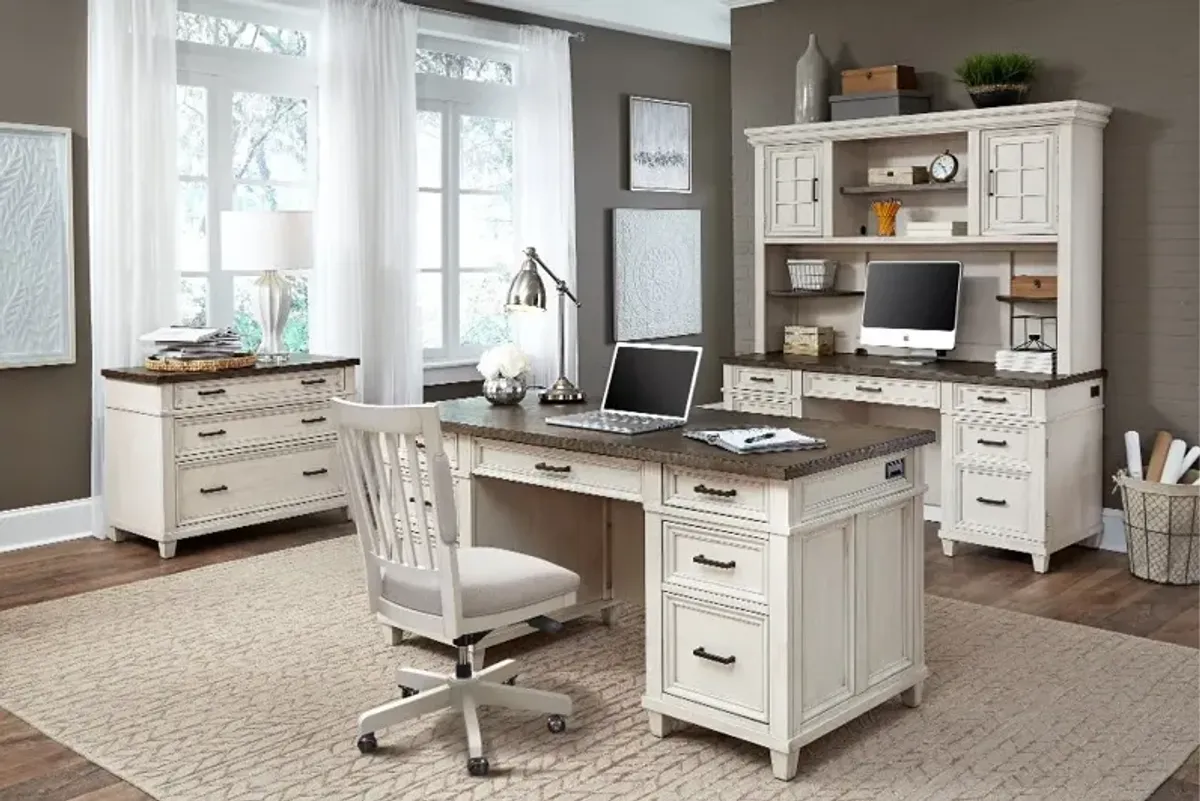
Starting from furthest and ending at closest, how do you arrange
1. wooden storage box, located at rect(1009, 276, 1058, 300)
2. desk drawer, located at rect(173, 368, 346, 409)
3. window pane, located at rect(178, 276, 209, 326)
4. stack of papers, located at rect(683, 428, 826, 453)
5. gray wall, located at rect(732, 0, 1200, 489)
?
1. window pane, located at rect(178, 276, 209, 326)
2. desk drawer, located at rect(173, 368, 346, 409)
3. wooden storage box, located at rect(1009, 276, 1058, 300)
4. gray wall, located at rect(732, 0, 1200, 489)
5. stack of papers, located at rect(683, 428, 826, 453)

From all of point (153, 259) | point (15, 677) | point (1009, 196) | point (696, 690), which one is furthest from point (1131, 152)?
point (15, 677)

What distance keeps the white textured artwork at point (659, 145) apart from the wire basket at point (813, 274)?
7.51ft

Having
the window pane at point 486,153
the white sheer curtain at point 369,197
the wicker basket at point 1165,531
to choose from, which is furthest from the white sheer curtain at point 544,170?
the wicker basket at point 1165,531

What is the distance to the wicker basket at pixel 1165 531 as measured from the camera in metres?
4.97

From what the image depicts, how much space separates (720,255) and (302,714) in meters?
5.98

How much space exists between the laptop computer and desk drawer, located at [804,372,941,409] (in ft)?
6.61

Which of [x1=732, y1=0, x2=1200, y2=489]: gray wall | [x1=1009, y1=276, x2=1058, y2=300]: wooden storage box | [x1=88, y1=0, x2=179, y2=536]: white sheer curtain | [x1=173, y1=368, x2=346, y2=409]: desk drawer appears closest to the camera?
[x1=732, y1=0, x2=1200, y2=489]: gray wall

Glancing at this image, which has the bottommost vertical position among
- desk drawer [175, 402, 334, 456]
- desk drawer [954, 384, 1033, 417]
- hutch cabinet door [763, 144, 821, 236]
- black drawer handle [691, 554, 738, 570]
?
black drawer handle [691, 554, 738, 570]

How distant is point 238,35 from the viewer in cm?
628

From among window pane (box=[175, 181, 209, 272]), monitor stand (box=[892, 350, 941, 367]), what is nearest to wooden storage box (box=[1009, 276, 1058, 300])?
monitor stand (box=[892, 350, 941, 367])

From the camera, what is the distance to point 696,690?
3.32 metres

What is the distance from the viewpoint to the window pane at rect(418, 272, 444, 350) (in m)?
7.28

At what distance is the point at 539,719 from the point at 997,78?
351cm

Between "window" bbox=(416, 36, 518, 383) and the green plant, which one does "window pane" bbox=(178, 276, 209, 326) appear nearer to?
"window" bbox=(416, 36, 518, 383)
